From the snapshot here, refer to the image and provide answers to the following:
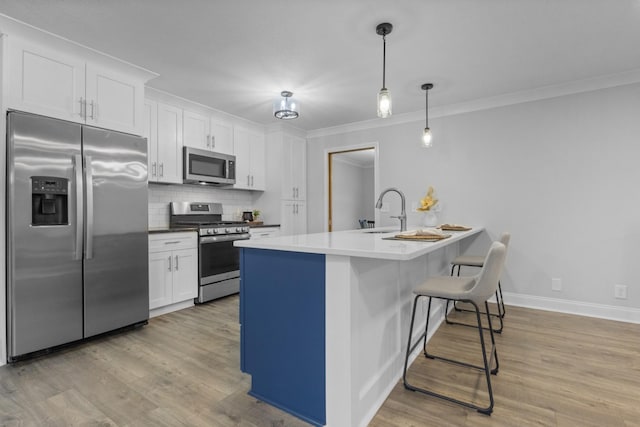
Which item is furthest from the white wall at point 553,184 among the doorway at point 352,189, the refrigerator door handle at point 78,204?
the refrigerator door handle at point 78,204

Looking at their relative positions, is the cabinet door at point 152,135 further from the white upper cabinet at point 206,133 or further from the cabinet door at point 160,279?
the cabinet door at point 160,279

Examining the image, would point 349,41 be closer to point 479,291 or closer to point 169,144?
point 479,291

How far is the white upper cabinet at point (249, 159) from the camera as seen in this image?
4.62m

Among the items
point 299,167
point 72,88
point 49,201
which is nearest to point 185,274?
point 49,201

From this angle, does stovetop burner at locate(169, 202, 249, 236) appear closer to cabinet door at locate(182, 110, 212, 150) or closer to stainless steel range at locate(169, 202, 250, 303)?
stainless steel range at locate(169, 202, 250, 303)

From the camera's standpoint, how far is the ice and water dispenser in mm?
2377

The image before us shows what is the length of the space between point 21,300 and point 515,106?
4.88m

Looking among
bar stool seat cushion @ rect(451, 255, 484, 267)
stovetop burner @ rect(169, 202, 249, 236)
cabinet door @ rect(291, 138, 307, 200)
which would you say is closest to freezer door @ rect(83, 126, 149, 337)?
stovetop burner @ rect(169, 202, 249, 236)

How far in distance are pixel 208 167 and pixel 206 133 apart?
45cm

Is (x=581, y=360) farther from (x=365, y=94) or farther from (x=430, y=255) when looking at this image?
(x=365, y=94)

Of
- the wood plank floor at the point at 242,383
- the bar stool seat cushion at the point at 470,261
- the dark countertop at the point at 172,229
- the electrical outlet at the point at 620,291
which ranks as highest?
the dark countertop at the point at 172,229

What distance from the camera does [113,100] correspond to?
2.88 meters

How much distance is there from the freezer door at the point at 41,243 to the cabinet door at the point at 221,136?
5.94ft

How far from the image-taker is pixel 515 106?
3.69 m
